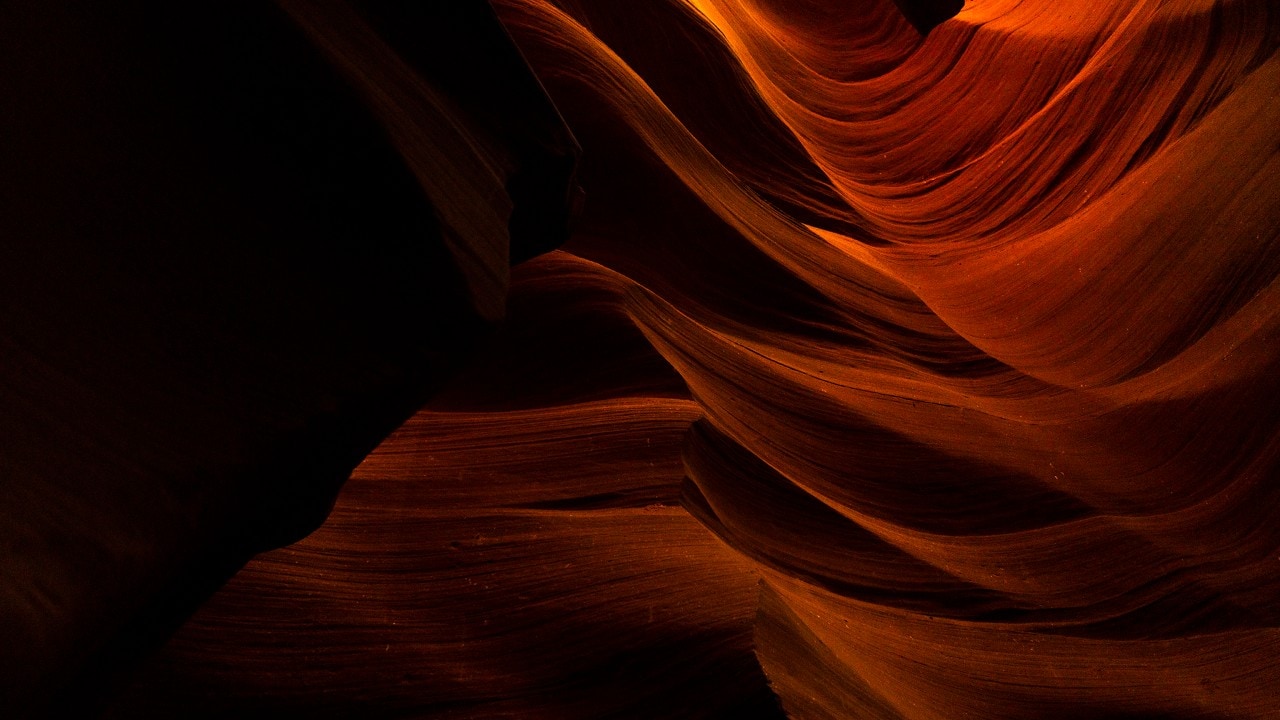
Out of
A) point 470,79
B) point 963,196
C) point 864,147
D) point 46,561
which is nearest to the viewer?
point 46,561

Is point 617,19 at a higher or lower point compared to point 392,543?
higher

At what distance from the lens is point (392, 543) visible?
3.35 feet

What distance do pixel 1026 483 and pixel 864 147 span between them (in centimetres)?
127

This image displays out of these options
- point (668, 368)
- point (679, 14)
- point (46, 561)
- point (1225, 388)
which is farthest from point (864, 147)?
point (46, 561)

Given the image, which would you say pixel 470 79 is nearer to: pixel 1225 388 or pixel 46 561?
pixel 46 561

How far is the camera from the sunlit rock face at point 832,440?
0.93 metres

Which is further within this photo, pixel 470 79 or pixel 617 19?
pixel 617 19

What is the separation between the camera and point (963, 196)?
7.36 ft

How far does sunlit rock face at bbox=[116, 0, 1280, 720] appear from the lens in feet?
3.06

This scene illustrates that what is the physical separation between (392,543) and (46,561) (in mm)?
505

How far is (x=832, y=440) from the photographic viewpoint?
1.40m

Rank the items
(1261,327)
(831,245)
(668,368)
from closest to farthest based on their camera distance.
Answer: (668,368), (1261,327), (831,245)

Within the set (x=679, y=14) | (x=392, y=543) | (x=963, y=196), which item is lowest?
(x=392, y=543)

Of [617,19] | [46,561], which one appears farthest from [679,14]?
[46,561]
